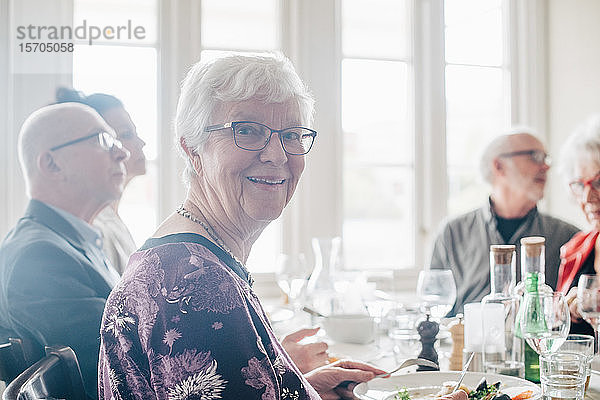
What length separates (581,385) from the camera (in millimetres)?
1144

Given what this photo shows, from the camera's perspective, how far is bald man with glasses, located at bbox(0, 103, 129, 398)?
59.3 inches

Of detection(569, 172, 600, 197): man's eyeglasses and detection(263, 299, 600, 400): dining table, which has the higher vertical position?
detection(569, 172, 600, 197): man's eyeglasses

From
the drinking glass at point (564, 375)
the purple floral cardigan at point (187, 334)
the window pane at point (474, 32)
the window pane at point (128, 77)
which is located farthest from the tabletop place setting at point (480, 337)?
the window pane at point (474, 32)

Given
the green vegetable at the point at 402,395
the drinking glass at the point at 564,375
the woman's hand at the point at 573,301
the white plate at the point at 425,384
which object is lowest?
the white plate at the point at 425,384

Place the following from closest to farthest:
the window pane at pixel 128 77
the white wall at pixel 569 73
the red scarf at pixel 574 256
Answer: the red scarf at pixel 574 256 → the window pane at pixel 128 77 → the white wall at pixel 569 73

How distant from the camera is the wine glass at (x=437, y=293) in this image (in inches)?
70.5

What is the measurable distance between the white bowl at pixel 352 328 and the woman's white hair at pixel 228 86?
2.88 ft

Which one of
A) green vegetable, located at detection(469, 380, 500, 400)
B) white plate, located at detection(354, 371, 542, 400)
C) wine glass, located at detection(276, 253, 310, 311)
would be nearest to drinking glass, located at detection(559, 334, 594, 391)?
white plate, located at detection(354, 371, 542, 400)

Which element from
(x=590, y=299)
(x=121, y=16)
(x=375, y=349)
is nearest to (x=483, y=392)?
(x=590, y=299)

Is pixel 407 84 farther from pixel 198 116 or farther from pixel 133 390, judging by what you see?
pixel 133 390

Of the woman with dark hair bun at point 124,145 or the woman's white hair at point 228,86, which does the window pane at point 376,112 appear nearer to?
the woman with dark hair bun at point 124,145

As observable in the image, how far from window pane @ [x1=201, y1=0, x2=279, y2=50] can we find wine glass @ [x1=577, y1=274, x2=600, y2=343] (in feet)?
7.70

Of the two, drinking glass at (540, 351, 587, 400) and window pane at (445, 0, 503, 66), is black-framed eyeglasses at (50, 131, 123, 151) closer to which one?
drinking glass at (540, 351, 587, 400)

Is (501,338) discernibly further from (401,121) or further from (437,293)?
(401,121)
